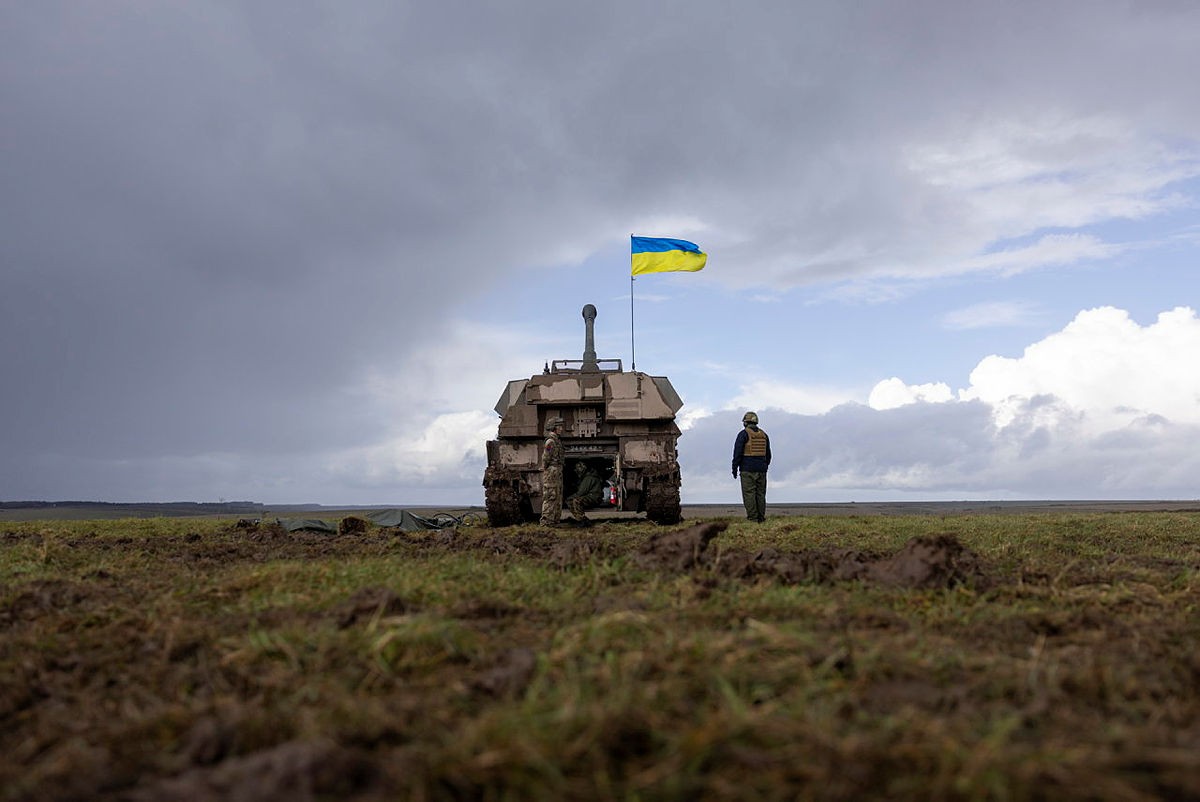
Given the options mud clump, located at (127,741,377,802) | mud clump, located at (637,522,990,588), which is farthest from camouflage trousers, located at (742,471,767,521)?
mud clump, located at (127,741,377,802)

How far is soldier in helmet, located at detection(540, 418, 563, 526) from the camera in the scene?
13.8m

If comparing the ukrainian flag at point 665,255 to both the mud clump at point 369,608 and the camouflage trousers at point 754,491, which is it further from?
the mud clump at point 369,608

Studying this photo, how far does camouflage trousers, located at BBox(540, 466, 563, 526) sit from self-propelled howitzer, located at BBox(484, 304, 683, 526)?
631 mm

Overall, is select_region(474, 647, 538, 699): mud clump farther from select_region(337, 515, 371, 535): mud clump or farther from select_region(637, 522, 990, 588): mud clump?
select_region(337, 515, 371, 535): mud clump

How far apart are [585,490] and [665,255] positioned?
278 inches

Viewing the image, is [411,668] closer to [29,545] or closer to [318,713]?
[318,713]

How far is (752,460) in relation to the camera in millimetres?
15508

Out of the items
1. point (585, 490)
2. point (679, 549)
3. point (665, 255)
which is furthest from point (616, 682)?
point (665, 255)

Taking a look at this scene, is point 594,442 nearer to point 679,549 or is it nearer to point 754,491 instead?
point 754,491

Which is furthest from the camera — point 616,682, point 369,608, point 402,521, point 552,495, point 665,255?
point 665,255

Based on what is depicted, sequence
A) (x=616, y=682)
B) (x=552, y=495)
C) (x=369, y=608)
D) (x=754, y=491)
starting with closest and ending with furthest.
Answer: (x=616, y=682) → (x=369, y=608) → (x=552, y=495) → (x=754, y=491)

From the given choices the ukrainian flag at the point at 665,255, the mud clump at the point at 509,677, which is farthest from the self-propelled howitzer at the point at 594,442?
the mud clump at the point at 509,677

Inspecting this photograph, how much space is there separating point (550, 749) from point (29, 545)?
8840mm

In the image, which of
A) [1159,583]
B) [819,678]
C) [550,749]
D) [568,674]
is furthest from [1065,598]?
[550,749]
